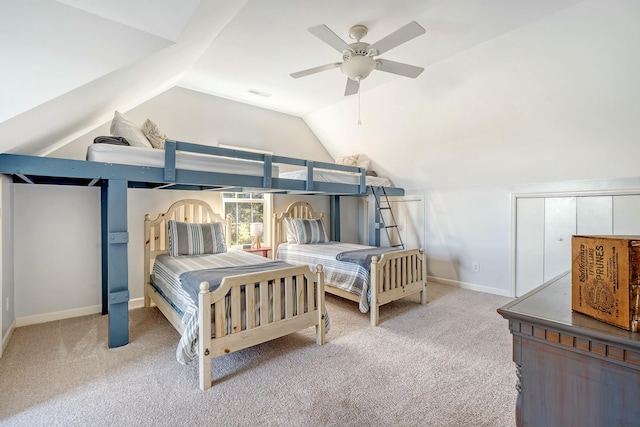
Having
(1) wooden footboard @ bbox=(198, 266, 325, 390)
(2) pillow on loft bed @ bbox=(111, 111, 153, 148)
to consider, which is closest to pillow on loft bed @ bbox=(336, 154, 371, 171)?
(1) wooden footboard @ bbox=(198, 266, 325, 390)

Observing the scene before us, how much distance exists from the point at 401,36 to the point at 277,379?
8.90 feet

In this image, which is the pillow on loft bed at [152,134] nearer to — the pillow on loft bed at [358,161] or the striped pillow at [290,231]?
the striped pillow at [290,231]

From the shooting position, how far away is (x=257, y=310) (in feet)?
7.93

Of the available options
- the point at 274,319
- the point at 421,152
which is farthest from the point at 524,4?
the point at 274,319

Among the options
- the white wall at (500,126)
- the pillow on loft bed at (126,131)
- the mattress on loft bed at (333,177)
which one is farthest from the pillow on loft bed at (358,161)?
the pillow on loft bed at (126,131)

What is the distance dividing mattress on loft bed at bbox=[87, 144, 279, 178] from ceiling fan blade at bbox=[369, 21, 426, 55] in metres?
1.66

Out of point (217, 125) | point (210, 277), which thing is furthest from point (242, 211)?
point (210, 277)

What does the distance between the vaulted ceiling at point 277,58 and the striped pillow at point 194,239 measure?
144 centimetres

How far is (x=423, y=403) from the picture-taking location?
193 centimetres

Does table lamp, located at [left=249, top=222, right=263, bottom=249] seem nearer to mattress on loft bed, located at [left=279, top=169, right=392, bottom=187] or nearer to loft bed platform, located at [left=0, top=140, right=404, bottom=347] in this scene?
mattress on loft bed, located at [left=279, top=169, right=392, bottom=187]

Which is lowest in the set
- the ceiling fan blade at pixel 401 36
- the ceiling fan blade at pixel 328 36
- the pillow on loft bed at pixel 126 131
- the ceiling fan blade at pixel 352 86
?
the pillow on loft bed at pixel 126 131

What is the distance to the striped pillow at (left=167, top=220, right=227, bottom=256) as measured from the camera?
3.63m

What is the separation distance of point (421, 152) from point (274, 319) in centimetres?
340

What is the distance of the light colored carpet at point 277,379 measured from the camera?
181 centimetres
